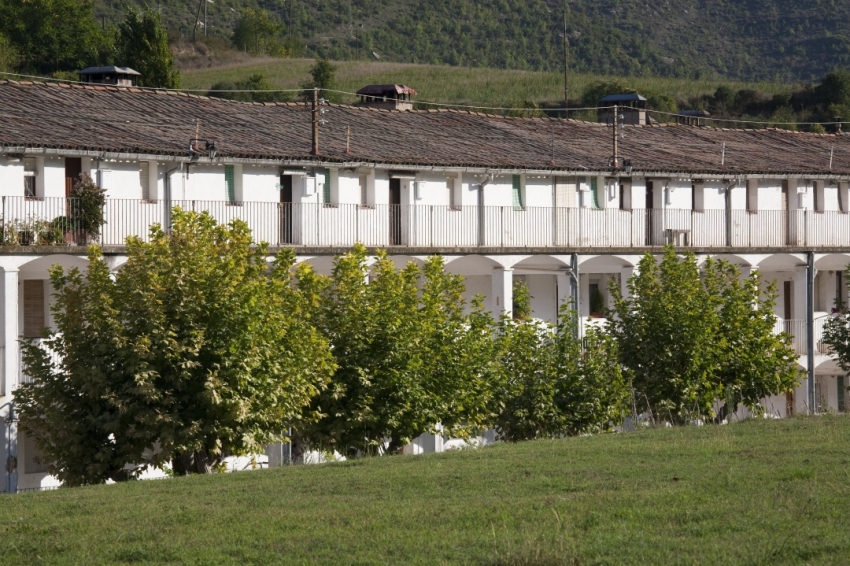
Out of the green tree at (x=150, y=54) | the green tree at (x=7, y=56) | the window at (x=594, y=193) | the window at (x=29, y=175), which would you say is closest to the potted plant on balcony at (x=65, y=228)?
the window at (x=29, y=175)

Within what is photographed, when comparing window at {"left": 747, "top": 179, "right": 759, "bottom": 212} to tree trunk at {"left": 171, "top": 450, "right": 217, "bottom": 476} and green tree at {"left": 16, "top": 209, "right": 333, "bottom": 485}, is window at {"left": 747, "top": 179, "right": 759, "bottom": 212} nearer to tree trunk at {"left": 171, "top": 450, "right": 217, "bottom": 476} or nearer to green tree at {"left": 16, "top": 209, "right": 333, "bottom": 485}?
green tree at {"left": 16, "top": 209, "right": 333, "bottom": 485}

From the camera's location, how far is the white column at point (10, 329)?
28.7 metres

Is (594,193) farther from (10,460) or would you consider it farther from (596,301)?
(10,460)

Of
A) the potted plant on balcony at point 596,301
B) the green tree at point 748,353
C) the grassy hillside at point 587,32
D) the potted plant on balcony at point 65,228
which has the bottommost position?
the green tree at point 748,353

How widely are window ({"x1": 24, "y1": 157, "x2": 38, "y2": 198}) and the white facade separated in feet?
0.34

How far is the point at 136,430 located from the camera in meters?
23.9

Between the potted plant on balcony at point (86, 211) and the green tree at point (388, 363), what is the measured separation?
569cm

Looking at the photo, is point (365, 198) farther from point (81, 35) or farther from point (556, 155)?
point (81, 35)

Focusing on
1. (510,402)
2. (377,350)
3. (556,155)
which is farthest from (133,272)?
(556,155)

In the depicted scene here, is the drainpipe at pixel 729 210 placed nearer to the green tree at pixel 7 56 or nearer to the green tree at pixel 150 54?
the green tree at pixel 150 54

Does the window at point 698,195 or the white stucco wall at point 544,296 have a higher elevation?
the window at point 698,195

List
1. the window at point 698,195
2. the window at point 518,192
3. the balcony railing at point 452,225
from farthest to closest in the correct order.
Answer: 1. the window at point 698,195
2. the window at point 518,192
3. the balcony railing at point 452,225

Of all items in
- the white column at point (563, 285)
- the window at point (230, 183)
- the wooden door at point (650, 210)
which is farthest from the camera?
the wooden door at point (650, 210)

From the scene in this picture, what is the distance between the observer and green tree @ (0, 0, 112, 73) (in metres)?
80.7
